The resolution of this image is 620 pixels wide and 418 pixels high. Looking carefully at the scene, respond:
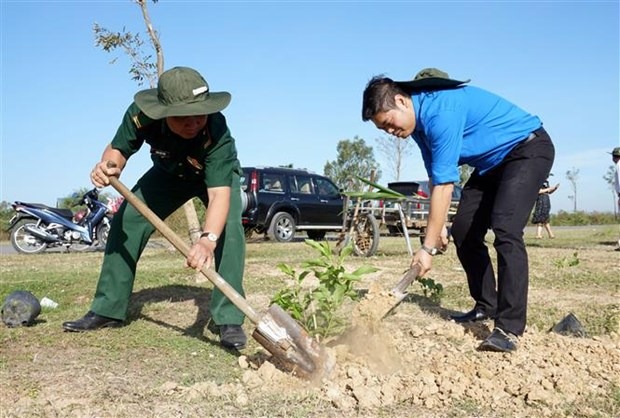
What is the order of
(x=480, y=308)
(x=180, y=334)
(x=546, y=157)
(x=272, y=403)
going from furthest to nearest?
1. (x=480, y=308)
2. (x=180, y=334)
3. (x=546, y=157)
4. (x=272, y=403)

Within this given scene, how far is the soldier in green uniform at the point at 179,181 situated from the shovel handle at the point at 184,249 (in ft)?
0.27

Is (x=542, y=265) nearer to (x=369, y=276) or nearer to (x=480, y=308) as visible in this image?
(x=369, y=276)

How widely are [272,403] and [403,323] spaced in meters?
1.80

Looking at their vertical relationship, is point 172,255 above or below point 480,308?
below

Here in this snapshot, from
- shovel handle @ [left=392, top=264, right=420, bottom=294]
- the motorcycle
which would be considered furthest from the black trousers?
the motorcycle

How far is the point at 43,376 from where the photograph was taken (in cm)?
318

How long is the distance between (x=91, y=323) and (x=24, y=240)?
8.91m

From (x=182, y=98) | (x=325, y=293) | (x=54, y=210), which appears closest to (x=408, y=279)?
(x=325, y=293)

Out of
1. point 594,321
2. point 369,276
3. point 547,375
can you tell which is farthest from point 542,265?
point 547,375

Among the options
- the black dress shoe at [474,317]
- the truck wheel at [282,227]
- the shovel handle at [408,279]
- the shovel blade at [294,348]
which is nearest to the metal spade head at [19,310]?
the shovel blade at [294,348]

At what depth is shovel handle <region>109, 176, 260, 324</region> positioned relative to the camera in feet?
10.7

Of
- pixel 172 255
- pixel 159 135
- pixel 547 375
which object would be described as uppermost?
pixel 159 135

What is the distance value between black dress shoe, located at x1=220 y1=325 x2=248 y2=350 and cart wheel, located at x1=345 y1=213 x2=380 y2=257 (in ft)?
20.2

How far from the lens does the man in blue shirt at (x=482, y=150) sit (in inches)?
136
